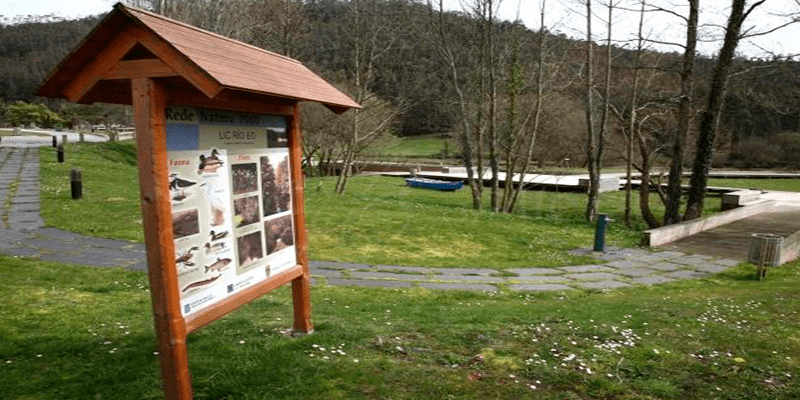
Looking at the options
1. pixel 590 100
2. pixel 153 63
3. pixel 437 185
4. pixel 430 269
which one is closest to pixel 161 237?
pixel 153 63

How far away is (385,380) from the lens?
14.1 feet

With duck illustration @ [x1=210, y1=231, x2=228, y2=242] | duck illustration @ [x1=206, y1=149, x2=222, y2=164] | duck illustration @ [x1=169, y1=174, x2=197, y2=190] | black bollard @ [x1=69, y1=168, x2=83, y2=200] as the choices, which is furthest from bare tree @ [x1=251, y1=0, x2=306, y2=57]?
duck illustration @ [x1=169, y1=174, x2=197, y2=190]

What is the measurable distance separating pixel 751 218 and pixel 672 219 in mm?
4563

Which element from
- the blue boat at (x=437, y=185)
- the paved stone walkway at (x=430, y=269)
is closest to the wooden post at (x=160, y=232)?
the paved stone walkway at (x=430, y=269)

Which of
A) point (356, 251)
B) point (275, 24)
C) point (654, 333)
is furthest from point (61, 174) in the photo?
point (654, 333)

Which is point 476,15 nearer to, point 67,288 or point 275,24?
point 275,24

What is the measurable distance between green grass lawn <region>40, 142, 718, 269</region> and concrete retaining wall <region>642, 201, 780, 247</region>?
649 mm

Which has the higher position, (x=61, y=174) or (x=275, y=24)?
(x=275, y=24)

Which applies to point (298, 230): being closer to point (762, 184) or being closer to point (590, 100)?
point (590, 100)

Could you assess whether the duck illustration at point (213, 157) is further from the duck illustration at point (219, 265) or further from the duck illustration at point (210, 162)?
the duck illustration at point (219, 265)

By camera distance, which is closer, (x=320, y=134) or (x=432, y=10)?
(x=432, y=10)

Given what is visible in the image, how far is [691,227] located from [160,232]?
1488 cm

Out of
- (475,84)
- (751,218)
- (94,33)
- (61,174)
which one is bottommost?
(751,218)

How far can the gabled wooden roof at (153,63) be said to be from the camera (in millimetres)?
3369
